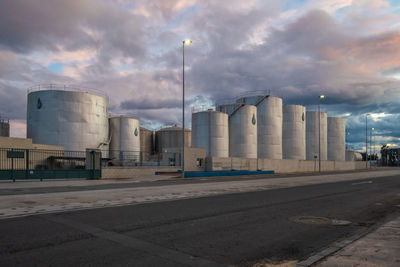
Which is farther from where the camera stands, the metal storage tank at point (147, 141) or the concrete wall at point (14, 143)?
the metal storage tank at point (147, 141)

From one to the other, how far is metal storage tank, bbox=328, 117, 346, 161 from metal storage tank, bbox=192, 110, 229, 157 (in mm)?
45679

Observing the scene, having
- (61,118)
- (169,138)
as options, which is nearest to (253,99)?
(169,138)

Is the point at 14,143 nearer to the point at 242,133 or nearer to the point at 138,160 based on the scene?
the point at 138,160

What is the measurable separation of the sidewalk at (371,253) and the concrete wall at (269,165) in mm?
35876

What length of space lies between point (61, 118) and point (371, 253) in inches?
1752

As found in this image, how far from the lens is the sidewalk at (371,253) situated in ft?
17.0

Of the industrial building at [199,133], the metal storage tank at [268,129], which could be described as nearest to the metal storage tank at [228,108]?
the industrial building at [199,133]

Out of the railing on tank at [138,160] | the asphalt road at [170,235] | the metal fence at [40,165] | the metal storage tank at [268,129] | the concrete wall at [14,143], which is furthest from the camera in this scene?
the metal storage tank at [268,129]

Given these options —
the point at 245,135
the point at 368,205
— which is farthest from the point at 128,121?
the point at 368,205

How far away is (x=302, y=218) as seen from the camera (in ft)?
31.8

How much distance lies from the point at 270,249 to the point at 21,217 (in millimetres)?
7065

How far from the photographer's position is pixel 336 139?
87.2 metres

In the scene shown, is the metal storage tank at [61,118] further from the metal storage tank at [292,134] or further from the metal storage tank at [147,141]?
the metal storage tank at [292,134]

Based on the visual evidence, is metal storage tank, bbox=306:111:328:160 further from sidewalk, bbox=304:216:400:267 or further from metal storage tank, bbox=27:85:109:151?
sidewalk, bbox=304:216:400:267
